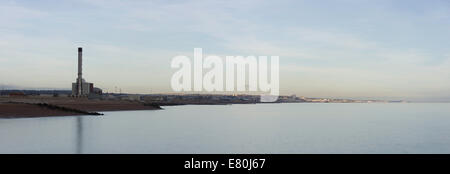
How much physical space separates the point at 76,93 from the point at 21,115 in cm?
7261

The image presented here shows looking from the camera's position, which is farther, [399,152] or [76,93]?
[76,93]

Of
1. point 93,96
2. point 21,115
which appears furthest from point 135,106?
point 21,115

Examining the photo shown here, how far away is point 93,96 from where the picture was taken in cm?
13575

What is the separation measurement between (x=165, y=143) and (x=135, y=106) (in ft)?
293

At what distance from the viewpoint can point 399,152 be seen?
28.3m
